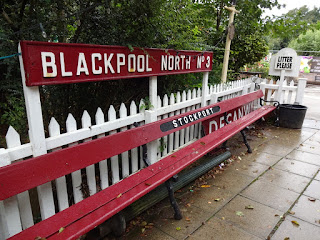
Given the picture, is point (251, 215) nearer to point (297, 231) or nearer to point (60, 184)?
point (297, 231)

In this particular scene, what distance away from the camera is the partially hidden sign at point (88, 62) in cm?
183

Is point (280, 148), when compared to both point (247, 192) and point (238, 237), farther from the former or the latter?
point (238, 237)

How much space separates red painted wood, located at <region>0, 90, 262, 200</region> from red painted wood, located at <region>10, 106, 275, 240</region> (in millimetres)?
284

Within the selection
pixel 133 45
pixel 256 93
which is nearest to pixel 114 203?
pixel 133 45

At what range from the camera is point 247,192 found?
310 cm

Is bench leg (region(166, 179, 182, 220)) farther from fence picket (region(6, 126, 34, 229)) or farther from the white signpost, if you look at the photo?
the white signpost

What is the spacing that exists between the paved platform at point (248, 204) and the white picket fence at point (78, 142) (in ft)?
2.01

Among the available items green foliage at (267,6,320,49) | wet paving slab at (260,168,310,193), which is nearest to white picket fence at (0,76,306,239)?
wet paving slab at (260,168,310,193)

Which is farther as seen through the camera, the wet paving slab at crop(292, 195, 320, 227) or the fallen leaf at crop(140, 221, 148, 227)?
the wet paving slab at crop(292, 195, 320, 227)

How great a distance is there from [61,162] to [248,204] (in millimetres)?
2089

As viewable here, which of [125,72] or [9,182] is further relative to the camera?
[125,72]

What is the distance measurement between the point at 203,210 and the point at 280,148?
8.34ft

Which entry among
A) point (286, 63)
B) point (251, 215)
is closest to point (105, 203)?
point (251, 215)

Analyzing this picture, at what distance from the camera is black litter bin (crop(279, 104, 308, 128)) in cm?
555
